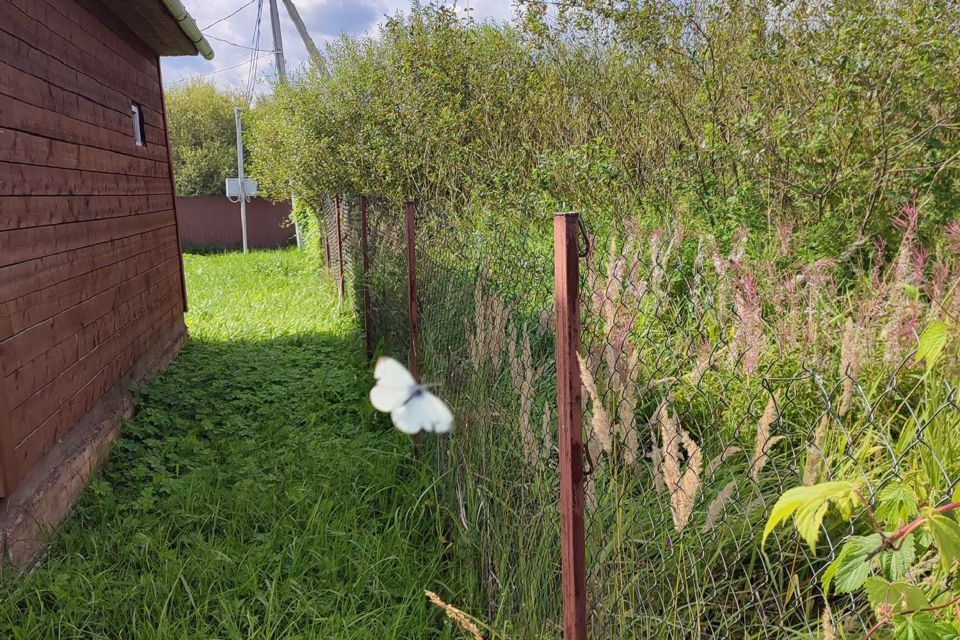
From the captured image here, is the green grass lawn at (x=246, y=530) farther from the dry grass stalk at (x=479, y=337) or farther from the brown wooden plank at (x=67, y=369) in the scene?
the dry grass stalk at (x=479, y=337)

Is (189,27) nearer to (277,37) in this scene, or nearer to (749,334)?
(749,334)

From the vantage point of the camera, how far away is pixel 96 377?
→ 4.16 meters

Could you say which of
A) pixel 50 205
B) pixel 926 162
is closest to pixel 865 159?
pixel 926 162

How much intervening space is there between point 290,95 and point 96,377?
10.4 metres

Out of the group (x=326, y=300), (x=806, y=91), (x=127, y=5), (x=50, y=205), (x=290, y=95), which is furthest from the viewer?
(x=290, y=95)

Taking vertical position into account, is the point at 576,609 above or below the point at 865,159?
below

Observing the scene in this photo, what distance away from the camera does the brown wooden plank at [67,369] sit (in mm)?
3051

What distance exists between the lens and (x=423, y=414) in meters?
2.56

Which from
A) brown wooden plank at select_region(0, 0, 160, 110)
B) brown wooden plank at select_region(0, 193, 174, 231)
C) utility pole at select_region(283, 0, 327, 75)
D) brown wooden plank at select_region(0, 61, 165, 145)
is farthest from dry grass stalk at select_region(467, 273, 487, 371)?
utility pole at select_region(283, 0, 327, 75)

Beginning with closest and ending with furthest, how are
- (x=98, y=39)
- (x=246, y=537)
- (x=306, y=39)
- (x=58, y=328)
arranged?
(x=246, y=537), (x=58, y=328), (x=98, y=39), (x=306, y=39)

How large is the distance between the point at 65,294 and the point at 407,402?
2437 millimetres

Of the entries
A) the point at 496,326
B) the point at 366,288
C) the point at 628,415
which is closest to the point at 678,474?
the point at 628,415

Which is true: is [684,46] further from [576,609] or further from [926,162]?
[576,609]

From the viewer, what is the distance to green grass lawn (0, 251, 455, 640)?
96.0 inches
